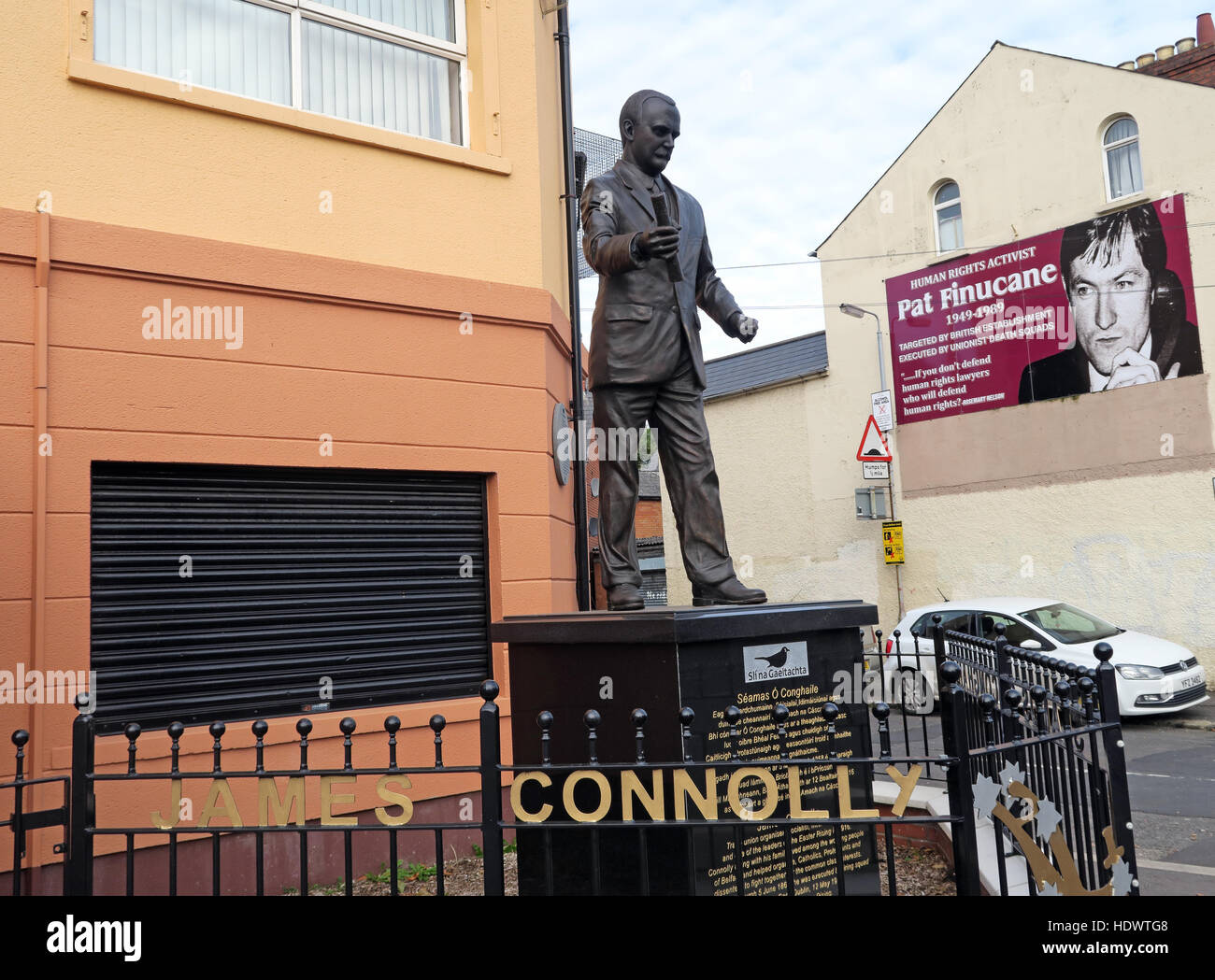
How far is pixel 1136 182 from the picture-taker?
1555 cm

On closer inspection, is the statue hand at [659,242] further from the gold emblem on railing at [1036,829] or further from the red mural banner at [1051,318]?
the red mural banner at [1051,318]

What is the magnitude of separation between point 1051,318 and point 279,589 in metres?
13.6

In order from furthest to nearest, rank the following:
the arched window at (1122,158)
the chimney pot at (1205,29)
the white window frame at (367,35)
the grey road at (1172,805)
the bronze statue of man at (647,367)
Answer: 1. the chimney pot at (1205,29)
2. the arched window at (1122,158)
3. the white window frame at (367,35)
4. the grey road at (1172,805)
5. the bronze statue of man at (647,367)

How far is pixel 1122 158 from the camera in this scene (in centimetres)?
1579

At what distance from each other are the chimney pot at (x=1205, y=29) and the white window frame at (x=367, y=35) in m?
14.6

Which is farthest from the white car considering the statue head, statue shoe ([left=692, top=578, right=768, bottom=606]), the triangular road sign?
the statue head

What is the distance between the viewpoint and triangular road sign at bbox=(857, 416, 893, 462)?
17.5 metres

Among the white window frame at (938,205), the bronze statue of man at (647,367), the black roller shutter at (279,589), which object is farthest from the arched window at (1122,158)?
the bronze statue of man at (647,367)

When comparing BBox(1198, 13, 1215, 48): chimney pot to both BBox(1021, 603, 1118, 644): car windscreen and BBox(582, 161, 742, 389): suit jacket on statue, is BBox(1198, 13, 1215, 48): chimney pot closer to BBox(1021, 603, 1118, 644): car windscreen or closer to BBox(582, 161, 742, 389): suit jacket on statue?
BBox(1021, 603, 1118, 644): car windscreen

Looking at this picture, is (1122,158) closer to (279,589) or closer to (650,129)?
(650,129)

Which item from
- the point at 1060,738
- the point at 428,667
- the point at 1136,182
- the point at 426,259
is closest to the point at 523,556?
the point at 428,667

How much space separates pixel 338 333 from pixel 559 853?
→ 3.67 meters

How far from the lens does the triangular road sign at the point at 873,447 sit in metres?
17.5
